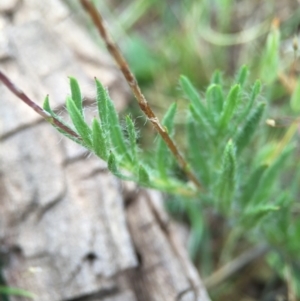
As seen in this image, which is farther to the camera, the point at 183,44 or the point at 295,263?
the point at 183,44

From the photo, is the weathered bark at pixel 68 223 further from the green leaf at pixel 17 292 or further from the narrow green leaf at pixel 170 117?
the narrow green leaf at pixel 170 117

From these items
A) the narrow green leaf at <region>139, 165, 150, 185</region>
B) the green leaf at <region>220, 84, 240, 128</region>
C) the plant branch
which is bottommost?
the plant branch

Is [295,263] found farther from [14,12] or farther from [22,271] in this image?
[14,12]

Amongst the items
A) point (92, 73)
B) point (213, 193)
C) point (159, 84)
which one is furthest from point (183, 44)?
point (213, 193)

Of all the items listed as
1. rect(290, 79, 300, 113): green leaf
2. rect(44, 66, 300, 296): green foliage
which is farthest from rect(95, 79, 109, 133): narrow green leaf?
rect(290, 79, 300, 113): green leaf

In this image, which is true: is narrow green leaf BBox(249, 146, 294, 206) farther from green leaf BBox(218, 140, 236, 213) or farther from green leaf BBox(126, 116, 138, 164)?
green leaf BBox(126, 116, 138, 164)

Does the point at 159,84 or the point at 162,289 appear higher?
the point at 159,84

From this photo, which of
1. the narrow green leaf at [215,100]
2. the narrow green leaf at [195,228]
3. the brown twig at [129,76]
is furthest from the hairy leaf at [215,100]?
the narrow green leaf at [195,228]

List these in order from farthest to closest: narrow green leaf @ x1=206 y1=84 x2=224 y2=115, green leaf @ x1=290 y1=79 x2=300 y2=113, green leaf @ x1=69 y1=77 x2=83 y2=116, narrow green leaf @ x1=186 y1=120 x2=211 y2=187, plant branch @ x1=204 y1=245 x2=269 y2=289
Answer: plant branch @ x1=204 y1=245 x2=269 y2=289, green leaf @ x1=290 y1=79 x2=300 y2=113, narrow green leaf @ x1=186 y1=120 x2=211 y2=187, narrow green leaf @ x1=206 y1=84 x2=224 y2=115, green leaf @ x1=69 y1=77 x2=83 y2=116
